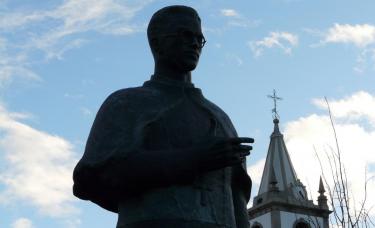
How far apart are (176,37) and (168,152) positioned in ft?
2.47

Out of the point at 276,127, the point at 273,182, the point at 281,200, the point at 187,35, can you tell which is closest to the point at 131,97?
the point at 187,35

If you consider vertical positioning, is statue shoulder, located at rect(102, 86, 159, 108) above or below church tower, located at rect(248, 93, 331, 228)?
below

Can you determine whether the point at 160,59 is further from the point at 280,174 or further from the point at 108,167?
the point at 280,174

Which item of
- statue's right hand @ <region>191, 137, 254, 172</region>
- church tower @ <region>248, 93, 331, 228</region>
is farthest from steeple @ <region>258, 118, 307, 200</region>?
statue's right hand @ <region>191, 137, 254, 172</region>

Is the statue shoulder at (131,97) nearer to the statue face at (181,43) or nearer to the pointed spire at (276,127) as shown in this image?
the statue face at (181,43)

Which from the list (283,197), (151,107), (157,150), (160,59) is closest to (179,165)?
(157,150)

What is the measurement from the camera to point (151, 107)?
175 inches

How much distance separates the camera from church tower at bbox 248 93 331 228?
65.4m

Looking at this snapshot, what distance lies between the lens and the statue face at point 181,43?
4547mm

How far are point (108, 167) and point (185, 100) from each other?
72 centimetres

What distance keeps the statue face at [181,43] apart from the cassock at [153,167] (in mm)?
160

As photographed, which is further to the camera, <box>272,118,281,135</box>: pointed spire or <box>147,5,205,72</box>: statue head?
<box>272,118,281,135</box>: pointed spire

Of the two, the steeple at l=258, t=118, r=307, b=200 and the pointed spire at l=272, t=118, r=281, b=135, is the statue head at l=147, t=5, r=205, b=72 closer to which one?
the steeple at l=258, t=118, r=307, b=200

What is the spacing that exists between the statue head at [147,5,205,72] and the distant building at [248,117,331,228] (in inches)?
2391
